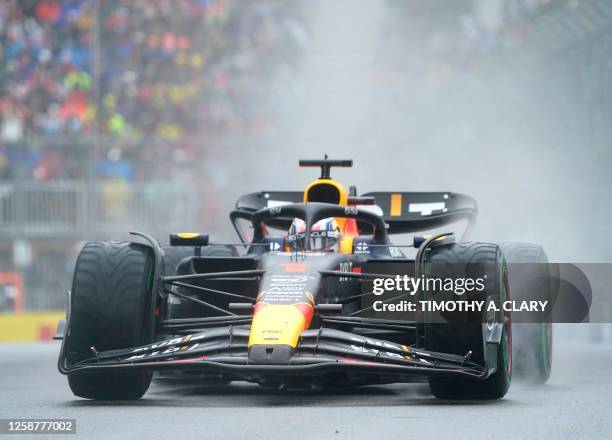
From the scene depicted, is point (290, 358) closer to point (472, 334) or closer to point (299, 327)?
point (299, 327)

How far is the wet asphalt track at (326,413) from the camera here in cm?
A: 643

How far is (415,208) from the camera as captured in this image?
484 inches

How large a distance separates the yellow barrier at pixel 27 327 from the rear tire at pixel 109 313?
1335 cm

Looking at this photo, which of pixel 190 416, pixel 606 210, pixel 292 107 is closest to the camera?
pixel 190 416

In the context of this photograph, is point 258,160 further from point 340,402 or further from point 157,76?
point 340,402

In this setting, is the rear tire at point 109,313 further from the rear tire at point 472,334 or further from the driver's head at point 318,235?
the rear tire at point 472,334

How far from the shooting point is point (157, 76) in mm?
27562

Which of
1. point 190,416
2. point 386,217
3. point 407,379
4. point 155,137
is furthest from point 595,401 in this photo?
point 155,137

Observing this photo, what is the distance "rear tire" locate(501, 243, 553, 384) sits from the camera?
32.6 feet

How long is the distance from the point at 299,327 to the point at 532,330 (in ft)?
8.86

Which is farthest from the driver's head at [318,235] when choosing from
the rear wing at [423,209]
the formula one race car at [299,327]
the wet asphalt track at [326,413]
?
the rear wing at [423,209]

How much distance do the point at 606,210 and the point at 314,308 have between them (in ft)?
44.2

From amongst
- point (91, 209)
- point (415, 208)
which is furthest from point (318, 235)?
point (91, 209)

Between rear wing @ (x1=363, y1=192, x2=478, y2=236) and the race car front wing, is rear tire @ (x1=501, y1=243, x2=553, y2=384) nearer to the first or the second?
rear wing @ (x1=363, y1=192, x2=478, y2=236)
